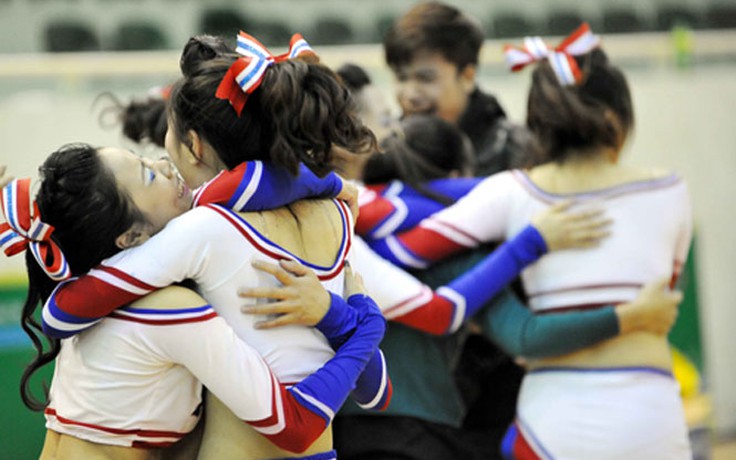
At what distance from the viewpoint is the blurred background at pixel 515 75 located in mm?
4895

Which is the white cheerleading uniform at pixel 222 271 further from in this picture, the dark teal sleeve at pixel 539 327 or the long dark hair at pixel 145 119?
the long dark hair at pixel 145 119

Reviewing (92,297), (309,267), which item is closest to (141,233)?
(92,297)

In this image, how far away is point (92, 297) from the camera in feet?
4.91

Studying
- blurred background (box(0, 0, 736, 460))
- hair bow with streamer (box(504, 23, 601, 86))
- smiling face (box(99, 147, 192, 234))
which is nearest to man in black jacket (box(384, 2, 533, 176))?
hair bow with streamer (box(504, 23, 601, 86))

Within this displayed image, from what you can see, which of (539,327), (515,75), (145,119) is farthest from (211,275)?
(515,75)

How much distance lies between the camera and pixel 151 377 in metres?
1.54

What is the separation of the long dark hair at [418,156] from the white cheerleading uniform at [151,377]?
93cm

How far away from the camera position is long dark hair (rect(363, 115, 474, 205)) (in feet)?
7.88

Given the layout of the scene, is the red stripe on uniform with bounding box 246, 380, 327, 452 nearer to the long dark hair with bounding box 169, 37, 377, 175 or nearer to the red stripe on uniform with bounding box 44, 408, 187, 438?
the red stripe on uniform with bounding box 44, 408, 187, 438

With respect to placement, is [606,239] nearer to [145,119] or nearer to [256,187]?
[256,187]

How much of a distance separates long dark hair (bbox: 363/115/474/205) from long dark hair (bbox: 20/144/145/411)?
915 mm

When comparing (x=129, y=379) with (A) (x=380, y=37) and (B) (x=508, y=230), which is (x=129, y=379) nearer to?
(B) (x=508, y=230)

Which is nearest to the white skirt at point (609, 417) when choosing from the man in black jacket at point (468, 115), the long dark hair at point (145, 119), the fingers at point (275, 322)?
the man in black jacket at point (468, 115)

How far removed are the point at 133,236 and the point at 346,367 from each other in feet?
1.21
